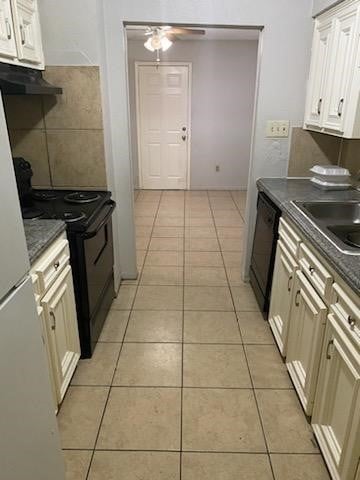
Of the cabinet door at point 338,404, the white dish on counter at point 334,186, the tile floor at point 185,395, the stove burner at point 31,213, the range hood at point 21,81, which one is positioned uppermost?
the range hood at point 21,81

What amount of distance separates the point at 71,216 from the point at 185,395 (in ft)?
3.82

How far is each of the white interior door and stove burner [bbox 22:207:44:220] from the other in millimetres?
4131

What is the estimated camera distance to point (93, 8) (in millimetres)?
2184

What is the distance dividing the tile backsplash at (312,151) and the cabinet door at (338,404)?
165cm

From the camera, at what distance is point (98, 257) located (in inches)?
89.6

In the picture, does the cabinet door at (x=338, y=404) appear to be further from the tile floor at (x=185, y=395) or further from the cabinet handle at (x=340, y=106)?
the cabinet handle at (x=340, y=106)

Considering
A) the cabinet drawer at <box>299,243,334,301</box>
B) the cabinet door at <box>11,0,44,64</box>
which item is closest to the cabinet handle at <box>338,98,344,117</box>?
the cabinet drawer at <box>299,243,334,301</box>

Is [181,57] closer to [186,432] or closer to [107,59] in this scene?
[107,59]

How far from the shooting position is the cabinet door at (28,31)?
1.86 meters

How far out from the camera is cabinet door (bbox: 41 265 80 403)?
162cm

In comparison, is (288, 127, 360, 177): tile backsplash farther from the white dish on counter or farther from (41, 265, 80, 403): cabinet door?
(41, 265, 80, 403): cabinet door

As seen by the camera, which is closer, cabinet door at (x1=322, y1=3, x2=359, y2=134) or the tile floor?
the tile floor

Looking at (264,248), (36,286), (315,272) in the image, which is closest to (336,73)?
(264,248)

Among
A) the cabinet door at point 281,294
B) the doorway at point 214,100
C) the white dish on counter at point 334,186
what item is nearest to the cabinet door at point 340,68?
the white dish on counter at point 334,186
